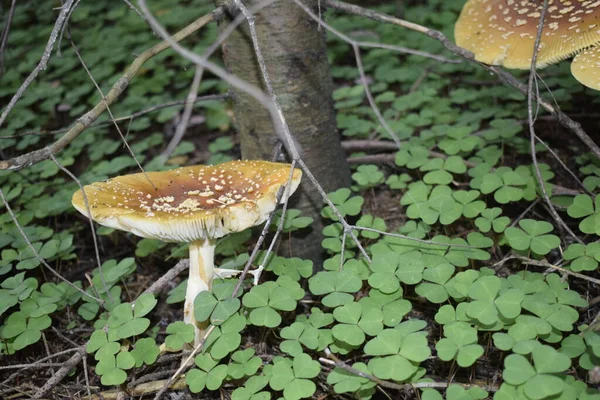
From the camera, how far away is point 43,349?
2.59 metres

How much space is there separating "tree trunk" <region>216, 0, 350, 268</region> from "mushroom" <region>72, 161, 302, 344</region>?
1.22 feet

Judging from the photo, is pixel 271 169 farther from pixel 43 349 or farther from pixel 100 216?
pixel 43 349

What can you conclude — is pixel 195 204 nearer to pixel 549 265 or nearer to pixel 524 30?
pixel 549 265

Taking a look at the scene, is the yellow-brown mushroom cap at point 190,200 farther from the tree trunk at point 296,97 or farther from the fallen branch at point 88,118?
the tree trunk at point 296,97

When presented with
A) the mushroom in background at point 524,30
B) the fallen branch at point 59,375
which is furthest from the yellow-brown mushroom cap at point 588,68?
the fallen branch at point 59,375

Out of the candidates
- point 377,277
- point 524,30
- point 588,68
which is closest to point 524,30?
point 524,30

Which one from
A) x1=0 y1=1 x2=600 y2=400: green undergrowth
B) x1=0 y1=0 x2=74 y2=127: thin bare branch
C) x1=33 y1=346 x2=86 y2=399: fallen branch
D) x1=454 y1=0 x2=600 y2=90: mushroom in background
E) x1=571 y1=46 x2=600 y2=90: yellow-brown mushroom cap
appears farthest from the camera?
x1=454 y1=0 x2=600 y2=90: mushroom in background

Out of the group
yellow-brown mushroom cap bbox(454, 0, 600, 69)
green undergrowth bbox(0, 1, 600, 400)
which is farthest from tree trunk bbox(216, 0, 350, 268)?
yellow-brown mushroom cap bbox(454, 0, 600, 69)

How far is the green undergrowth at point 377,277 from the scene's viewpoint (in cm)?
193

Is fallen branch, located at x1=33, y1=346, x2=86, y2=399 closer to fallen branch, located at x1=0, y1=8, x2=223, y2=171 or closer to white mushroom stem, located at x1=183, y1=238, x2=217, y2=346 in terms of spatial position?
white mushroom stem, located at x1=183, y1=238, x2=217, y2=346

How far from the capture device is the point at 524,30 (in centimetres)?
265

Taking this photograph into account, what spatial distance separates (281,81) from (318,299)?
41.7 inches

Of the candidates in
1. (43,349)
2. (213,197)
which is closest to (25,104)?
(43,349)

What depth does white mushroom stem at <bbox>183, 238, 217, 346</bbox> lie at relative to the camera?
234 centimetres
